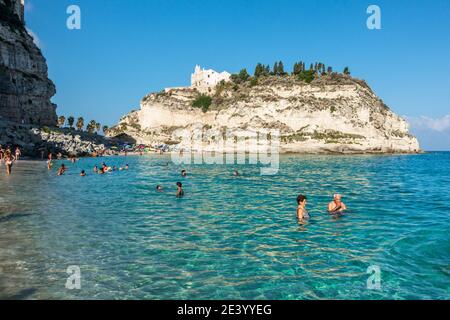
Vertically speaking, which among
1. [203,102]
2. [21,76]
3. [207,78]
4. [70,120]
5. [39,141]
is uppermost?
[207,78]

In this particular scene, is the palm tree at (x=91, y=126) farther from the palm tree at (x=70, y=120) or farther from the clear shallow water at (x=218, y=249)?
the clear shallow water at (x=218, y=249)

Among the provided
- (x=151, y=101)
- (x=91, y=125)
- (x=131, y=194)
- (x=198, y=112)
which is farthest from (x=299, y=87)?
(x=131, y=194)

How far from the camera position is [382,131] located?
4594 inches

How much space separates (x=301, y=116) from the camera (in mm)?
119312

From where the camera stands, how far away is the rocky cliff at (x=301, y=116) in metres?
112

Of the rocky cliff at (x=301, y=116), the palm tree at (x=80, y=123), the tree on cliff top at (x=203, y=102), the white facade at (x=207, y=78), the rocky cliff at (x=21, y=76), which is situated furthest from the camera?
the white facade at (x=207, y=78)

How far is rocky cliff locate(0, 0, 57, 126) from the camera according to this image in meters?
70.1

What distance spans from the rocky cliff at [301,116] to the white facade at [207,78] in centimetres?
1171

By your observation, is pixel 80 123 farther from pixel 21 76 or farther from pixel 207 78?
pixel 21 76

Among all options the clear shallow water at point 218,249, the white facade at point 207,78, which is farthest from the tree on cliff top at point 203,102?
the clear shallow water at point 218,249

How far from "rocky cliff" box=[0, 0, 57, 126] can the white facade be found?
80599 millimetres

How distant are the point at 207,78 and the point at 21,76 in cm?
9882

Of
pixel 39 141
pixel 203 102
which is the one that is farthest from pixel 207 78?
pixel 39 141

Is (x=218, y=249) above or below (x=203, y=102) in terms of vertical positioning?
below
